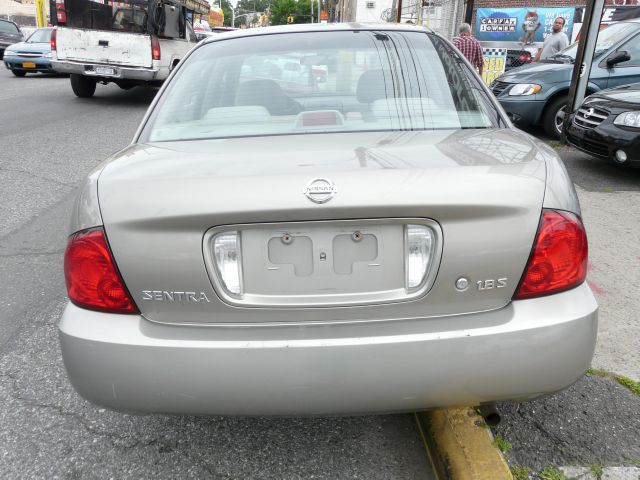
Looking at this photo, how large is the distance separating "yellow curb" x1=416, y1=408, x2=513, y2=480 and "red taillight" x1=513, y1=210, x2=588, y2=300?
25.6 inches

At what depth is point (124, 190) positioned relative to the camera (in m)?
1.70

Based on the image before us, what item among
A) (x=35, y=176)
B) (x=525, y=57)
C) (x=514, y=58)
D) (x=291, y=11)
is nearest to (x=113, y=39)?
(x=35, y=176)

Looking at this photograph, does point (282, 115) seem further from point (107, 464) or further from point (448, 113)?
point (107, 464)

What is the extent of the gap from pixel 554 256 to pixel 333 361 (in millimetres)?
763

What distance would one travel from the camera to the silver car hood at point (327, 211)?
1.61m

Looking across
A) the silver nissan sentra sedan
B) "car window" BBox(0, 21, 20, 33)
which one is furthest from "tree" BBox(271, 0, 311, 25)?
the silver nissan sentra sedan

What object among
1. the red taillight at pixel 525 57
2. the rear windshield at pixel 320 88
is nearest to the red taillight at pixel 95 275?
the rear windshield at pixel 320 88

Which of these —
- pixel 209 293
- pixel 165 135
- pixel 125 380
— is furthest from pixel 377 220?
pixel 165 135

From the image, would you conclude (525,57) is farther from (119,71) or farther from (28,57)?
(28,57)

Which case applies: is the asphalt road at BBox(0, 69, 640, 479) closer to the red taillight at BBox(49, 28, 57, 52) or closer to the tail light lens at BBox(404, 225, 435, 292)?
the tail light lens at BBox(404, 225, 435, 292)

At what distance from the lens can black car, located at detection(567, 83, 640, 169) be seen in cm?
570

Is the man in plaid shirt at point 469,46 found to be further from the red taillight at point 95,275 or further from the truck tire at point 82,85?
the red taillight at point 95,275

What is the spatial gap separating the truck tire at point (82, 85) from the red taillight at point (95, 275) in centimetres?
1220

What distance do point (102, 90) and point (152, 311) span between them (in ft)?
50.1
